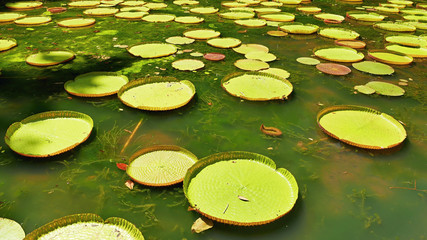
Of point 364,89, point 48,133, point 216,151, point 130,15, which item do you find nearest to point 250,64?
point 364,89

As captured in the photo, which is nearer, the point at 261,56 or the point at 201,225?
the point at 201,225

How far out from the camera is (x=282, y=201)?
2.03 meters

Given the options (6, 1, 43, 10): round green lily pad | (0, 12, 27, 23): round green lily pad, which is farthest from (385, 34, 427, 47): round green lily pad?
(6, 1, 43, 10): round green lily pad

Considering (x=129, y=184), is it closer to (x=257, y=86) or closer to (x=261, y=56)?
(x=257, y=86)

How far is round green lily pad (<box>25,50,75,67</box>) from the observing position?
4148 mm

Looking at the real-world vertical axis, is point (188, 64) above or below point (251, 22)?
below

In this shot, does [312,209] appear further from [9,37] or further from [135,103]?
[9,37]

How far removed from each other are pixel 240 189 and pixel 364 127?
5.24 feet

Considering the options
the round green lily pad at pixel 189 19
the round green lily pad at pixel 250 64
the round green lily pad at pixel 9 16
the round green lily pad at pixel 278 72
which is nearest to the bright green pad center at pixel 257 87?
the round green lily pad at pixel 278 72

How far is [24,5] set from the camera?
24.5 ft

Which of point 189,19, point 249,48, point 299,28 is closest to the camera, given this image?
point 249,48

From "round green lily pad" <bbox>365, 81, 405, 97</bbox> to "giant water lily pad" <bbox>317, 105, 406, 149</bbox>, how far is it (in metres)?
0.77

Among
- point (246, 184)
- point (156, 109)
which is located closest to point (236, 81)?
point (156, 109)

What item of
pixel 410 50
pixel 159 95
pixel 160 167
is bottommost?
pixel 160 167
